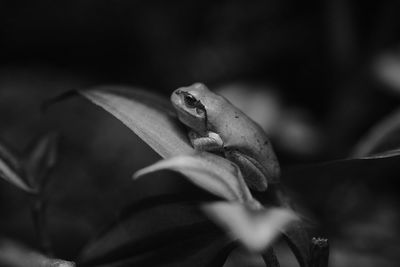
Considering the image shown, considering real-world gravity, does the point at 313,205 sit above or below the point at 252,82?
below

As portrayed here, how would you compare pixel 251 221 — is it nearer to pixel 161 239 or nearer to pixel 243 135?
pixel 161 239

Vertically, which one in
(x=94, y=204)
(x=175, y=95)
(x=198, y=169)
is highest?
(x=198, y=169)

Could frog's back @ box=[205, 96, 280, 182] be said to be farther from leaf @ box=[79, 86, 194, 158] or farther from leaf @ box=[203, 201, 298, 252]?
leaf @ box=[203, 201, 298, 252]

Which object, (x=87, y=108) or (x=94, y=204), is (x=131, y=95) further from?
(x=87, y=108)

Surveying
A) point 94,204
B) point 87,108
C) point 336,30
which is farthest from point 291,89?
point 94,204

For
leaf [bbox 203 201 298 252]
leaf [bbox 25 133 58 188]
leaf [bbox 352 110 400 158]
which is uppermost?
leaf [bbox 203 201 298 252]

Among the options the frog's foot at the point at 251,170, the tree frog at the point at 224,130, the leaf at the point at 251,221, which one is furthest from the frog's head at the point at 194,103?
the leaf at the point at 251,221

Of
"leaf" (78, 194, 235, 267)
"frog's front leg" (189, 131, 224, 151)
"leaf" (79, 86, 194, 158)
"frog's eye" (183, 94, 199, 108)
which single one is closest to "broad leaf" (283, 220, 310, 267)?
"leaf" (78, 194, 235, 267)
